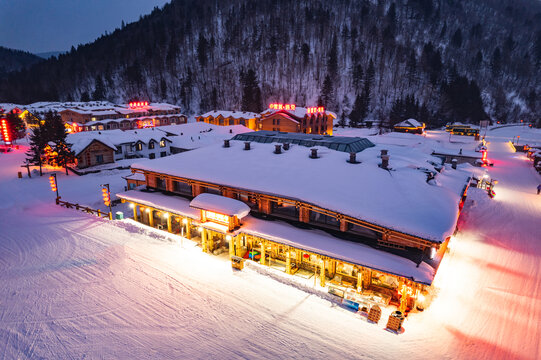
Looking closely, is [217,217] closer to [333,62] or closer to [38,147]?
[38,147]

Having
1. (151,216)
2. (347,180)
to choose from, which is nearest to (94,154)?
(151,216)

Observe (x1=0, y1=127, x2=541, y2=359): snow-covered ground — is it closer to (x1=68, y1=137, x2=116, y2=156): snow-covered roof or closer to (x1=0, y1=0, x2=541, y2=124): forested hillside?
(x1=68, y1=137, x2=116, y2=156): snow-covered roof

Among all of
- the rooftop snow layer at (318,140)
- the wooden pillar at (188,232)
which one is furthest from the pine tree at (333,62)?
the wooden pillar at (188,232)

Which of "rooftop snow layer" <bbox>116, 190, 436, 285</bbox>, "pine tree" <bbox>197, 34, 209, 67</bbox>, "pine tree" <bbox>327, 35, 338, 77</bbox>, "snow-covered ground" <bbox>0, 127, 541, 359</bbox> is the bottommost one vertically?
"snow-covered ground" <bbox>0, 127, 541, 359</bbox>

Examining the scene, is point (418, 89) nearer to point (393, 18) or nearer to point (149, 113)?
point (393, 18)

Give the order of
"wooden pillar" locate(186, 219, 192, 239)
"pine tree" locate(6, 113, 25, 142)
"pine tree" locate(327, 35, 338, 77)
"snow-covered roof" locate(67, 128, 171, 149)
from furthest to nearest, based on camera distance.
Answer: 1. "pine tree" locate(327, 35, 338, 77)
2. "pine tree" locate(6, 113, 25, 142)
3. "snow-covered roof" locate(67, 128, 171, 149)
4. "wooden pillar" locate(186, 219, 192, 239)

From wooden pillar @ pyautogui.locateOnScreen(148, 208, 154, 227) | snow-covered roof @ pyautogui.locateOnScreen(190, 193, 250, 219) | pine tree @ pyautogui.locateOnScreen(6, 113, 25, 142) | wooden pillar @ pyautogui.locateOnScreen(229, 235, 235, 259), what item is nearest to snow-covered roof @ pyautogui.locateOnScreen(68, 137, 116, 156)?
wooden pillar @ pyautogui.locateOnScreen(148, 208, 154, 227)
